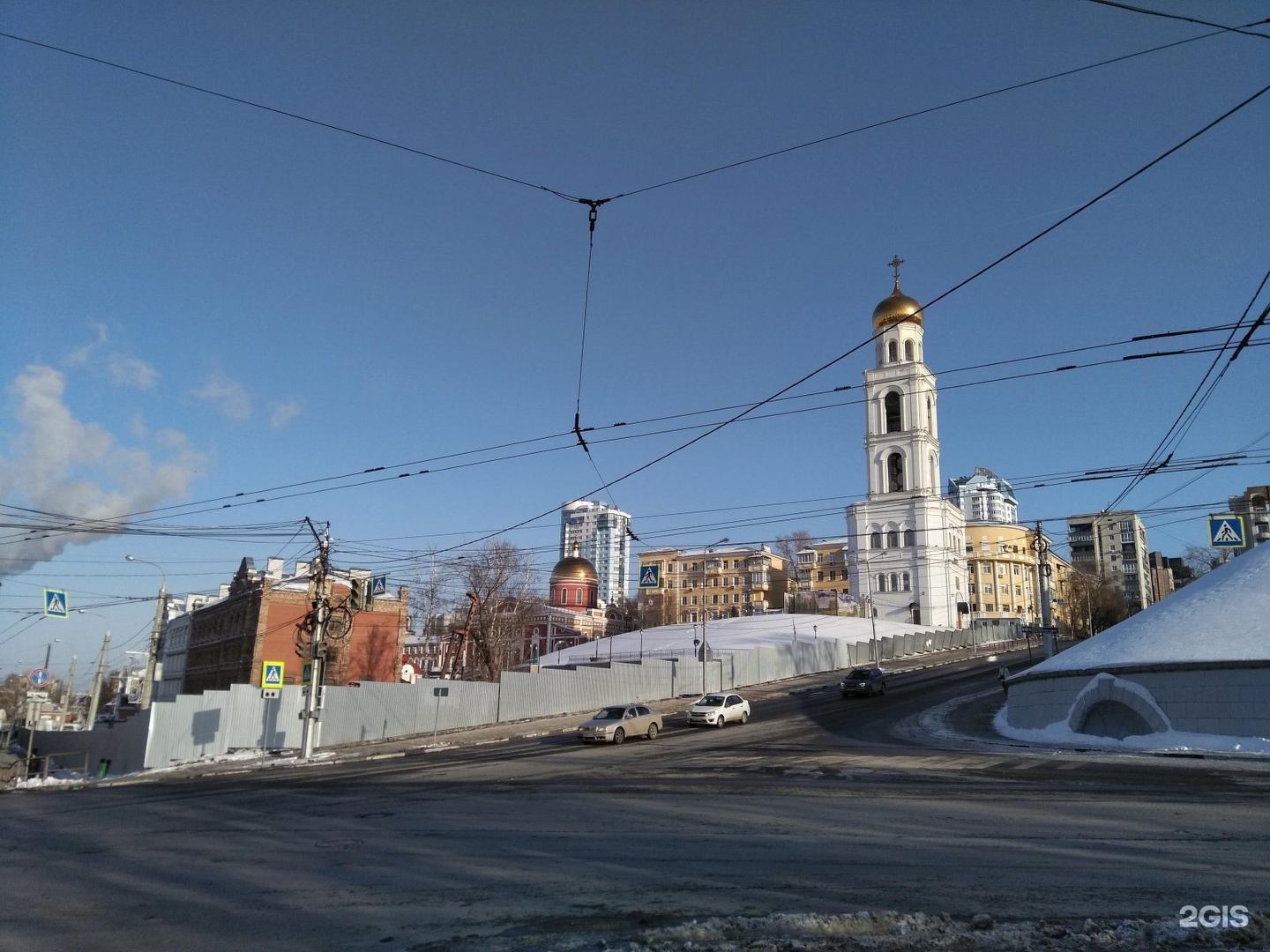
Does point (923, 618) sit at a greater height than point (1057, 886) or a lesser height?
greater

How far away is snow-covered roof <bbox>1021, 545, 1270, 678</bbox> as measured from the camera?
24750 millimetres

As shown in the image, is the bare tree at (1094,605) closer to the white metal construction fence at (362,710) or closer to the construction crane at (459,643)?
the white metal construction fence at (362,710)

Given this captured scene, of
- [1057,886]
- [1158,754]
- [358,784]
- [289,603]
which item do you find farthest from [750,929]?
[289,603]

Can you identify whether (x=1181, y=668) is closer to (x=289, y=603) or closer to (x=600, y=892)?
(x=600, y=892)

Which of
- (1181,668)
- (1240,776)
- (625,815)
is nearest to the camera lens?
(625,815)

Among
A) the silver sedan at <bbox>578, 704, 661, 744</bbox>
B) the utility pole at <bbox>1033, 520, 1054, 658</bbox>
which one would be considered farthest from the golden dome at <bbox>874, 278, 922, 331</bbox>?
the silver sedan at <bbox>578, 704, 661, 744</bbox>

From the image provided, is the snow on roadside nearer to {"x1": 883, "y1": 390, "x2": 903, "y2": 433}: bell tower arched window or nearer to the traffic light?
the traffic light

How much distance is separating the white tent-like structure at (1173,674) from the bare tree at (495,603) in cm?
3262

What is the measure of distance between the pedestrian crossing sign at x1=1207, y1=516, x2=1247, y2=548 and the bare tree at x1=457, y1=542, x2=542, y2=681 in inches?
1499

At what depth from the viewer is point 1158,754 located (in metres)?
23.2

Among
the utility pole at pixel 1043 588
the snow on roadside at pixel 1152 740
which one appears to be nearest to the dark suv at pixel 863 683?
the utility pole at pixel 1043 588

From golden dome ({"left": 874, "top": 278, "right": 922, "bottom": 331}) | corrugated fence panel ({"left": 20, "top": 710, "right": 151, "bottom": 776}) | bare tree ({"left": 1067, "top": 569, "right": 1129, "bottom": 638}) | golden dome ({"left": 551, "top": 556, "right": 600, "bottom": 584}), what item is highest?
golden dome ({"left": 874, "top": 278, "right": 922, "bottom": 331})

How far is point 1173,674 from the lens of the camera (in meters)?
25.0

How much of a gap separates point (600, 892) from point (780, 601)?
125m
